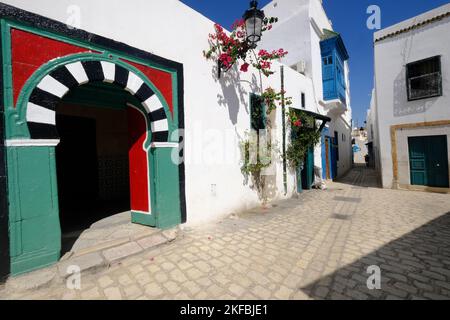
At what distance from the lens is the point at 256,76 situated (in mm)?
6312

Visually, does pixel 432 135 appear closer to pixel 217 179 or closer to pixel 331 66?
pixel 331 66

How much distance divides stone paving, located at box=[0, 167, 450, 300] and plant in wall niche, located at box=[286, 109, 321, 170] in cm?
285

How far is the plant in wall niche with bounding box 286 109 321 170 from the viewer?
755cm

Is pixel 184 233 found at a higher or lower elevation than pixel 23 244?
lower

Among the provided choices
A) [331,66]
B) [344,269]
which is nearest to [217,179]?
[344,269]

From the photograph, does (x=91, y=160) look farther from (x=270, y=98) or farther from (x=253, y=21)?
(x=253, y=21)

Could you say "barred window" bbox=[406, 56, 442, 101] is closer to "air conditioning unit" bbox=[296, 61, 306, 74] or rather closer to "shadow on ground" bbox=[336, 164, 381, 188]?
"air conditioning unit" bbox=[296, 61, 306, 74]

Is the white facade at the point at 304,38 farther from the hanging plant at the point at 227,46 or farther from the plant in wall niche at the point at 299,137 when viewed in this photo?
the hanging plant at the point at 227,46

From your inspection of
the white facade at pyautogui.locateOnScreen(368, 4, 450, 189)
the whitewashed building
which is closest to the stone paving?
the whitewashed building

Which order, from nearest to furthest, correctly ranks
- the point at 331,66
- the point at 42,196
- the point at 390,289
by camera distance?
1. the point at 390,289
2. the point at 42,196
3. the point at 331,66

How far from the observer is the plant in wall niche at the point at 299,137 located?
24.8 ft

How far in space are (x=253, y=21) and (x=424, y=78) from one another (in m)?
7.89

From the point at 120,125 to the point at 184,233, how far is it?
501cm
